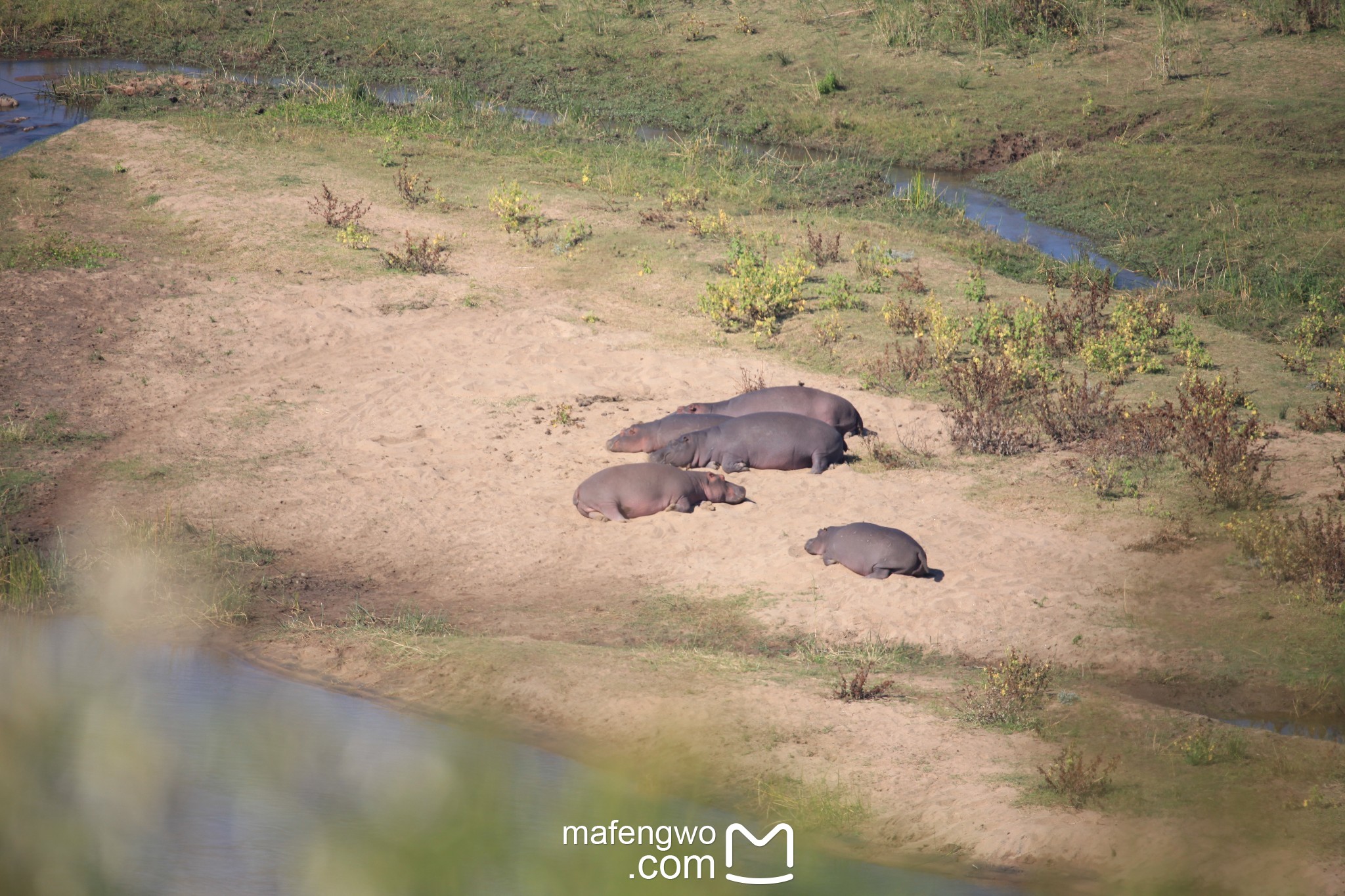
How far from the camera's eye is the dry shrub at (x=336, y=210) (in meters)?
14.9

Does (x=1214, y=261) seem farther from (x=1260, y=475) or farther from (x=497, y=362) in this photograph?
(x=497, y=362)

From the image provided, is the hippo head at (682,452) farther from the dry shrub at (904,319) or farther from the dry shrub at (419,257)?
the dry shrub at (419,257)

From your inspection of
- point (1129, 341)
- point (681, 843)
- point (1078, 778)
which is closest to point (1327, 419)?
point (1129, 341)

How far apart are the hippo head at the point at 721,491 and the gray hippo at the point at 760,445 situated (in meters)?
0.41

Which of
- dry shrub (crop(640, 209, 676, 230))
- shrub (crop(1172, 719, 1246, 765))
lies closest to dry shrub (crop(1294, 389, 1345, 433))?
shrub (crop(1172, 719, 1246, 765))

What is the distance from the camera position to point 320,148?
17.8 metres

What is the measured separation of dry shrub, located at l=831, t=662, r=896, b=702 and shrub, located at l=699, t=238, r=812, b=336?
607cm

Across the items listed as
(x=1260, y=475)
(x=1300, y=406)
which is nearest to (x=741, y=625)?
(x=1260, y=475)

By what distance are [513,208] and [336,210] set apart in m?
2.08

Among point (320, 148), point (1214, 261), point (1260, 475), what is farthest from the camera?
point (320, 148)

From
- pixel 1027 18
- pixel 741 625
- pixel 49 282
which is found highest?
pixel 1027 18

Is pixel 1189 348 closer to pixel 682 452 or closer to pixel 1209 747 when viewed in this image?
pixel 682 452

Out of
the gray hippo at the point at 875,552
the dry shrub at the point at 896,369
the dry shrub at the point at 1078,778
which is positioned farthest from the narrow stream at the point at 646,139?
the dry shrub at the point at 1078,778

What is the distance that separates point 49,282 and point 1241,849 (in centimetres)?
1191
